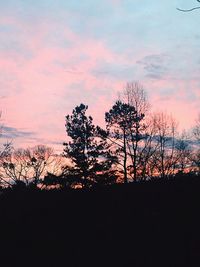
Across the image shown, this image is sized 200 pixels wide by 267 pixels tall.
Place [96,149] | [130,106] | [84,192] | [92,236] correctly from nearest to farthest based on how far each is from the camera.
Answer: [92,236], [84,192], [130,106], [96,149]

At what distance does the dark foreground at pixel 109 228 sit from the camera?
6.39 meters

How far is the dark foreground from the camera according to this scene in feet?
21.0

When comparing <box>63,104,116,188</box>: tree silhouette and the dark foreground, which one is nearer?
the dark foreground

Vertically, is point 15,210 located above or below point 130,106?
below

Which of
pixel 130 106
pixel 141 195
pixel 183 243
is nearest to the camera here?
pixel 183 243

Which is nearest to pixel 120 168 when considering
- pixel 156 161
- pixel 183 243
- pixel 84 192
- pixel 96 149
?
pixel 96 149

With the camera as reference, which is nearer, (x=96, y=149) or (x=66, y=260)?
(x=66, y=260)

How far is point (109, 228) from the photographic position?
702cm

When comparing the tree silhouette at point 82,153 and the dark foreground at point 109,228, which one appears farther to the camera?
the tree silhouette at point 82,153

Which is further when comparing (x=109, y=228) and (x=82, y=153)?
(x=82, y=153)

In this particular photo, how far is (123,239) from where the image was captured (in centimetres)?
672

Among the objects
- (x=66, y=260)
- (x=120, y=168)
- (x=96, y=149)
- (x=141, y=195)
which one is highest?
(x=96, y=149)

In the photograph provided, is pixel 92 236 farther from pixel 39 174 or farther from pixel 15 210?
pixel 39 174

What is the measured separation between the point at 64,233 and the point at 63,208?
0.85 meters
